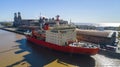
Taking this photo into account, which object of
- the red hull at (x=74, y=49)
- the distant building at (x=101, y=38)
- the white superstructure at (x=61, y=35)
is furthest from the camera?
the distant building at (x=101, y=38)

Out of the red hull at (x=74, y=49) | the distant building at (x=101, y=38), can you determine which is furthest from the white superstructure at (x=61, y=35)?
the distant building at (x=101, y=38)

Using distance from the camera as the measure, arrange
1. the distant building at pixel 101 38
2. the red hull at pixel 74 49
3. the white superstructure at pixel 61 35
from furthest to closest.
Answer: the distant building at pixel 101 38, the white superstructure at pixel 61 35, the red hull at pixel 74 49

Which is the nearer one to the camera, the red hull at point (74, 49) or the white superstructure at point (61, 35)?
the red hull at point (74, 49)

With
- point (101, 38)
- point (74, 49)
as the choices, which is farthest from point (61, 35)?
point (101, 38)

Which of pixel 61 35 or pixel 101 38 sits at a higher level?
pixel 61 35

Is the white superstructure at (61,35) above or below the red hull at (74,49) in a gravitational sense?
above

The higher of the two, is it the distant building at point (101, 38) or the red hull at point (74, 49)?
the distant building at point (101, 38)

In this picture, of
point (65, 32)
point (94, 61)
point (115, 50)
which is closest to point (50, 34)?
point (65, 32)

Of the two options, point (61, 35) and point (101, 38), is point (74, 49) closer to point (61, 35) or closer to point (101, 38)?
point (61, 35)

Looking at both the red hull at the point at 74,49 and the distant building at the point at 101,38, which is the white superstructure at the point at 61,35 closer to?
the red hull at the point at 74,49

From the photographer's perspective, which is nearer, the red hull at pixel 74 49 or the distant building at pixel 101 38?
the red hull at pixel 74 49

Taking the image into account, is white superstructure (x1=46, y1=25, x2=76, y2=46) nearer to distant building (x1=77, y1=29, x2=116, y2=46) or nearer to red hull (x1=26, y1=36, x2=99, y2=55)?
red hull (x1=26, y1=36, x2=99, y2=55)
